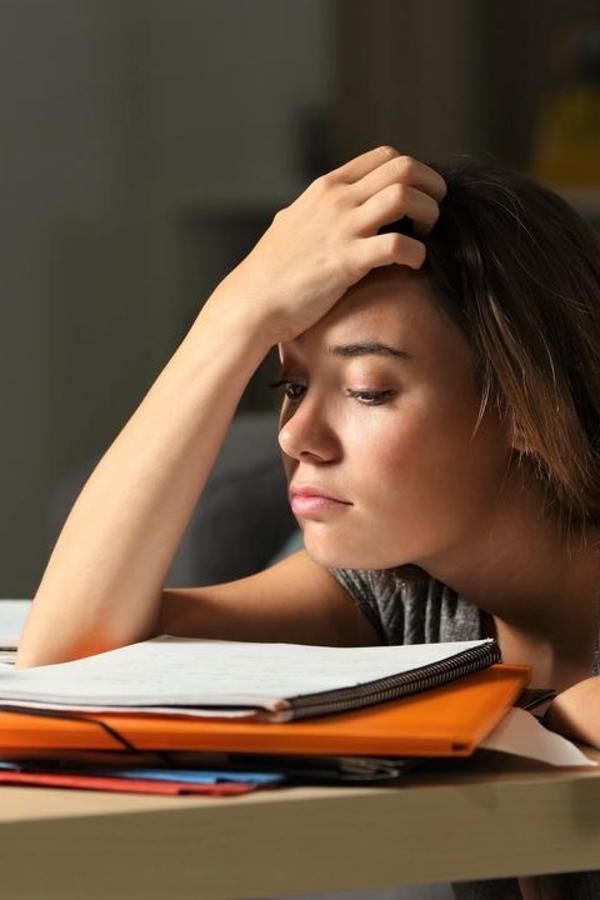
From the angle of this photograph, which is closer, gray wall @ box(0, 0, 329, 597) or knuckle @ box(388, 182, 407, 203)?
knuckle @ box(388, 182, 407, 203)

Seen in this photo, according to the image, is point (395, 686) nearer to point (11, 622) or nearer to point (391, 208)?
point (391, 208)

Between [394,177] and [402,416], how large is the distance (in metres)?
0.16

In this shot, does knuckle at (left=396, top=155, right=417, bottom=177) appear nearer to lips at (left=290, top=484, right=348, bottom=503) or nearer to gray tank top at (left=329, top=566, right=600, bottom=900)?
lips at (left=290, top=484, right=348, bottom=503)

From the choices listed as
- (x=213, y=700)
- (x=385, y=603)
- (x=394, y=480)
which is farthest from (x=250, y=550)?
(x=213, y=700)

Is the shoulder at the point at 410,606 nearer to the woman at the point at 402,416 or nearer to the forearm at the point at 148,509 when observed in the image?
the woman at the point at 402,416

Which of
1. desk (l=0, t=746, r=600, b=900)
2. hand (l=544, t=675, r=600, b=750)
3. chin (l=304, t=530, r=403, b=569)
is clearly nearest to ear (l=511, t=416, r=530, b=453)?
chin (l=304, t=530, r=403, b=569)

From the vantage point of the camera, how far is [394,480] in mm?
1070

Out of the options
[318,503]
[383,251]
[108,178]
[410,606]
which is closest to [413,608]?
[410,606]

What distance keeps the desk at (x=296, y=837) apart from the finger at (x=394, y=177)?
1.46ft

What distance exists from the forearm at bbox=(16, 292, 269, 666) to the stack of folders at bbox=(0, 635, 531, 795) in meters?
0.23

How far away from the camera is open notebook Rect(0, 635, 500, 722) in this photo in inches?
31.1

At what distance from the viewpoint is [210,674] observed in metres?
0.86

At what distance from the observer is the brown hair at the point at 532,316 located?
109cm

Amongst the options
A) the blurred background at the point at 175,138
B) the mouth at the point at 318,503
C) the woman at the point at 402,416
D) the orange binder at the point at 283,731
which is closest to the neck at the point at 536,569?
the woman at the point at 402,416
